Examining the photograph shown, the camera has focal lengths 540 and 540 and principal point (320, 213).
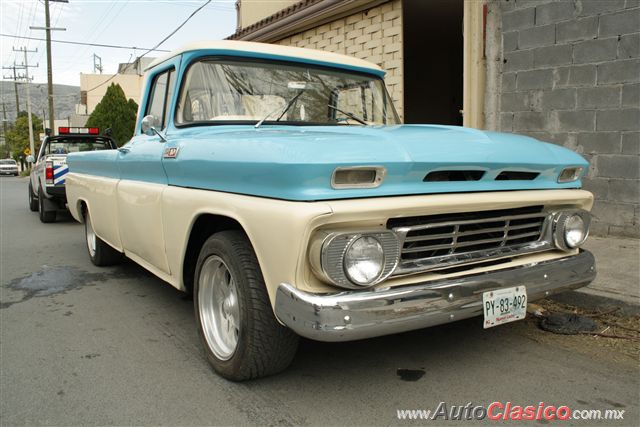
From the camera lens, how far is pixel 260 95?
12.1ft

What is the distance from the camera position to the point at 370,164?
233 centimetres

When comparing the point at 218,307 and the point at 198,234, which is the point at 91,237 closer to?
the point at 198,234

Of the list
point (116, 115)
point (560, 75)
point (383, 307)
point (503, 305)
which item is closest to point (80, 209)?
point (383, 307)

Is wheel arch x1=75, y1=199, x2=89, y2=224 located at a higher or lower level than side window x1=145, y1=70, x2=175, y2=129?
lower

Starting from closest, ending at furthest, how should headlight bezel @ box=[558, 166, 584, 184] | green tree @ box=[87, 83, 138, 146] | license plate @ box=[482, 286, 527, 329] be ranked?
license plate @ box=[482, 286, 527, 329] < headlight bezel @ box=[558, 166, 584, 184] < green tree @ box=[87, 83, 138, 146]

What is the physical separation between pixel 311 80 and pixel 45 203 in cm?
778

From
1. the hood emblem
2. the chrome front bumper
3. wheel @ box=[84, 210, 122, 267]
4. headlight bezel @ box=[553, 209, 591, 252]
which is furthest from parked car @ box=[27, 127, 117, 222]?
headlight bezel @ box=[553, 209, 591, 252]

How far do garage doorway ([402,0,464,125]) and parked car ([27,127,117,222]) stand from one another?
6280 millimetres

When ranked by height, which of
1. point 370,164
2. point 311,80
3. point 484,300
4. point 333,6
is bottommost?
point 484,300

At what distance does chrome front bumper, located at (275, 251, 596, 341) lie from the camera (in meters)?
2.20

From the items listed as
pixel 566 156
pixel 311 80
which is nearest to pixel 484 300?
pixel 566 156

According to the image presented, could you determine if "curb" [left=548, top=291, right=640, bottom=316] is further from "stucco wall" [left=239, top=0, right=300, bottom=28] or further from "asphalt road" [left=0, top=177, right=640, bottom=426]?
"stucco wall" [left=239, top=0, right=300, bottom=28]

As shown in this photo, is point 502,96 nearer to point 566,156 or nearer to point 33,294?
point 566,156

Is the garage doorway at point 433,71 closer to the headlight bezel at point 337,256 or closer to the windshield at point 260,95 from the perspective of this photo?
the windshield at point 260,95
